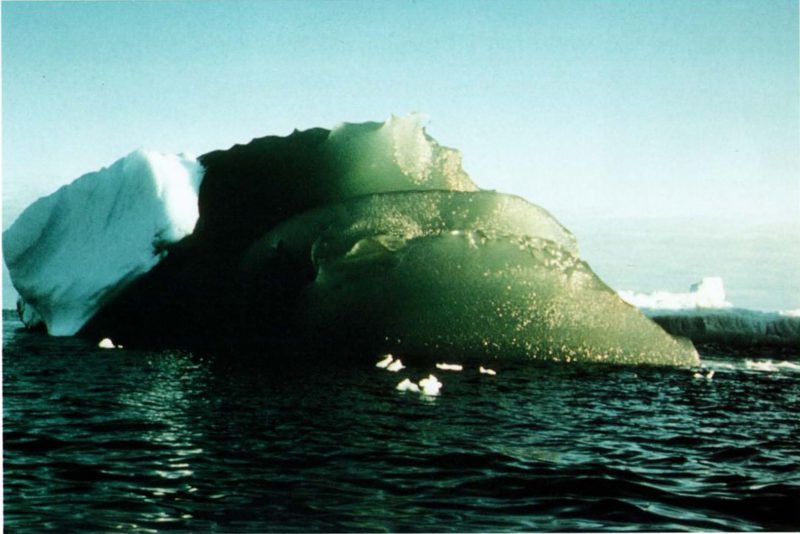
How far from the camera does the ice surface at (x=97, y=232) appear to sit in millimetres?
10781

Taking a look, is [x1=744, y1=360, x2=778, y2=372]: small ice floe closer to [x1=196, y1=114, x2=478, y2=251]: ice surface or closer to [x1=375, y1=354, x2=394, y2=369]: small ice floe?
[x1=196, y1=114, x2=478, y2=251]: ice surface

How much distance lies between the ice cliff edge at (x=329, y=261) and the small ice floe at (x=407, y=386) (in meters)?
1.66

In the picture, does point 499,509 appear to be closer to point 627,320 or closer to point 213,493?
point 213,493

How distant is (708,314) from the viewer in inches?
678

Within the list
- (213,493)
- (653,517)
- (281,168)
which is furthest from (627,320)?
(213,493)

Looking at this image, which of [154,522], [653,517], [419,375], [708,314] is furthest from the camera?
[708,314]

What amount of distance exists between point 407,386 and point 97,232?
5.84 m

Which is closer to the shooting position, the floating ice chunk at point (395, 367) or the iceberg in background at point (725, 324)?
the floating ice chunk at point (395, 367)

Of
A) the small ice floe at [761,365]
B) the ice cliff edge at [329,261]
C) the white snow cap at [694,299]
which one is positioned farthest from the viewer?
the white snow cap at [694,299]

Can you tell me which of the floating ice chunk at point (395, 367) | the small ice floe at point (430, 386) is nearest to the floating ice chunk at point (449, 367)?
the floating ice chunk at point (395, 367)

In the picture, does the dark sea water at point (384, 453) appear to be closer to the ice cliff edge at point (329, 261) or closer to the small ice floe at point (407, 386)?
the small ice floe at point (407, 386)

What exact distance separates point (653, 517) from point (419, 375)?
4.33 metres

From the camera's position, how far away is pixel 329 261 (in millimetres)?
8945

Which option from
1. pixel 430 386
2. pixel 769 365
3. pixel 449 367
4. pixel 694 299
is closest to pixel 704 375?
pixel 769 365
